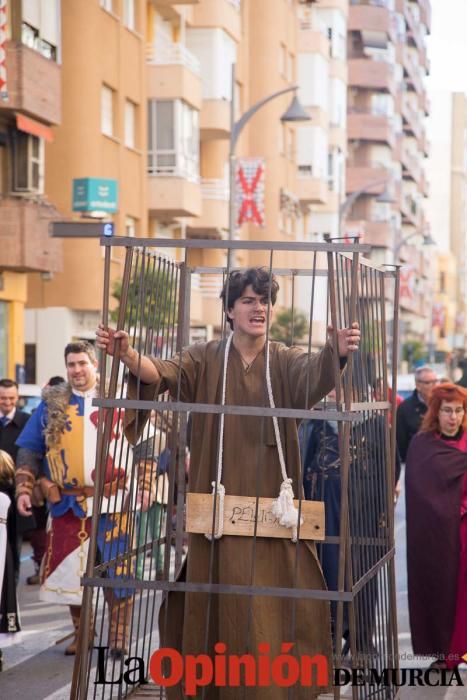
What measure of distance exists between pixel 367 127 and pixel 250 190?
3721 centimetres

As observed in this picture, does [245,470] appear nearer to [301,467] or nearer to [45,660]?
[301,467]

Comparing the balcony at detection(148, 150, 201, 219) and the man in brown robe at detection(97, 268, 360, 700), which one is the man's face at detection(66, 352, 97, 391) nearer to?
the man in brown robe at detection(97, 268, 360, 700)

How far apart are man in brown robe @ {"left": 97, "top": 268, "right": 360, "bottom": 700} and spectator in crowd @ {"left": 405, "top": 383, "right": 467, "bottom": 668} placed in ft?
11.0

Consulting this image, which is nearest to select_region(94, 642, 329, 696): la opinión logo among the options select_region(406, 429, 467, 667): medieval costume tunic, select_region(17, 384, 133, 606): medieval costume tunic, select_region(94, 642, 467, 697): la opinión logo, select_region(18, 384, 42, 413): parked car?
select_region(94, 642, 467, 697): la opinión logo

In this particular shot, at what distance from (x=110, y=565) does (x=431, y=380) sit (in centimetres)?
922

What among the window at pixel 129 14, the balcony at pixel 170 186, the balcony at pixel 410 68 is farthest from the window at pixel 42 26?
the balcony at pixel 410 68

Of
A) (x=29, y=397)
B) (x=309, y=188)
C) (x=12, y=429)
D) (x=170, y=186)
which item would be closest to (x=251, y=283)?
(x=12, y=429)

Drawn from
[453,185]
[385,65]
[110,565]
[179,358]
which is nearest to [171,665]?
[110,565]

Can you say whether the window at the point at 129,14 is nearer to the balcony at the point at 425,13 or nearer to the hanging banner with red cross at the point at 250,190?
the hanging banner with red cross at the point at 250,190

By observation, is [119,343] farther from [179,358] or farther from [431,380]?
[431,380]

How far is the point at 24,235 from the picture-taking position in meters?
29.8

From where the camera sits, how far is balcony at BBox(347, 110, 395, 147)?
7775cm

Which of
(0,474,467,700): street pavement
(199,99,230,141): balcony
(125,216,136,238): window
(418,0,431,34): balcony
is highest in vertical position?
(418,0,431,34): balcony

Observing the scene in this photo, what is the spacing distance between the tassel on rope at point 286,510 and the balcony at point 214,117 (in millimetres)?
38880
